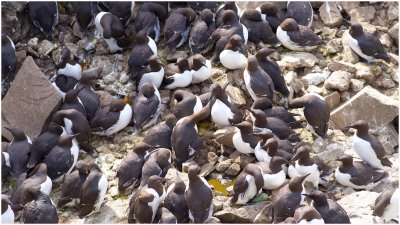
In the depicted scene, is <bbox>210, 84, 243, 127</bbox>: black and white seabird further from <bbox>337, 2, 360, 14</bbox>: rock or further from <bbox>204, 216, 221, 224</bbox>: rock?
<bbox>337, 2, 360, 14</bbox>: rock

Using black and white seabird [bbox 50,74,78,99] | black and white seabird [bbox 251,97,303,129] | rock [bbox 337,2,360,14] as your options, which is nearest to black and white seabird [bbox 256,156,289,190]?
black and white seabird [bbox 251,97,303,129]

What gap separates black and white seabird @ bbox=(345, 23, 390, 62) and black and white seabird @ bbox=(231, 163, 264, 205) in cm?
330

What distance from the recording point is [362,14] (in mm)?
15555

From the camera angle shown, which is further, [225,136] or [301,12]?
[301,12]

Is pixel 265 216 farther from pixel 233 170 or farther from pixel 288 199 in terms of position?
pixel 233 170

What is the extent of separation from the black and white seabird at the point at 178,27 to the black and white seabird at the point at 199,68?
0.78 meters

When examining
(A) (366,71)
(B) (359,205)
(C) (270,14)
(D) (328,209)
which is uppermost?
(C) (270,14)

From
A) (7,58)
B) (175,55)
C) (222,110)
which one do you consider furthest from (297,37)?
(7,58)

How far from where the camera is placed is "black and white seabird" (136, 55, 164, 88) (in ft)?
46.5

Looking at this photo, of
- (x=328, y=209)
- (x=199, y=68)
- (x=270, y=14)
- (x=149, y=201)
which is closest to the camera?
(x=328, y=209)

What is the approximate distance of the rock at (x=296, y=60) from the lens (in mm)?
14492

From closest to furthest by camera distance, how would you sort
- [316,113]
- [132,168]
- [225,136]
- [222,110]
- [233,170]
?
[132,168], [233,170], [225,136], [316,113], [222,110]

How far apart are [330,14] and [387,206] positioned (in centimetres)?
485

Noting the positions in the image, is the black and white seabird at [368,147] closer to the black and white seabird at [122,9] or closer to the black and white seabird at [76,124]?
the black and white seabird at [76,124]
